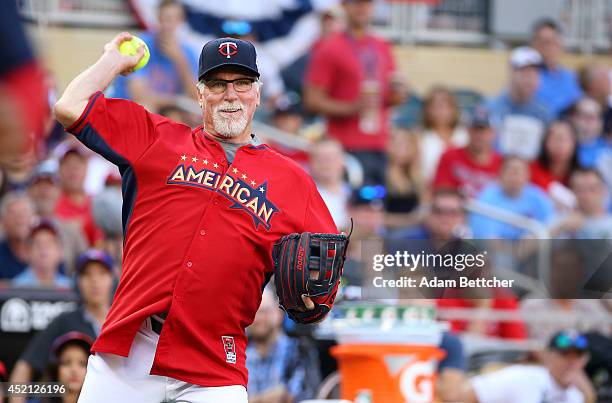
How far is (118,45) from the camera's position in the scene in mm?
4992

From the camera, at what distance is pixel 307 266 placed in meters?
4.75

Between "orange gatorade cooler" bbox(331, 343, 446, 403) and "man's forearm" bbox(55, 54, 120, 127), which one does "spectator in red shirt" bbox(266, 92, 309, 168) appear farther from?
"man's forearm" bbox(55, 54, 120, 127)

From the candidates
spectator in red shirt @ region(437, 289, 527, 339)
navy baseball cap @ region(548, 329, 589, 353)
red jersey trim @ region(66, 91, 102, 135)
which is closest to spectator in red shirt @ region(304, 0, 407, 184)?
spectator in red shirt @ region(437, 289, 527, 339)

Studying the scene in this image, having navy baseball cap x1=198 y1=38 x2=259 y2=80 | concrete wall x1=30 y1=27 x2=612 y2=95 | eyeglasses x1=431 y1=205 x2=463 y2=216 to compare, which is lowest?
navy baseball cap x1=198 y1=38 x2=259 y2=80

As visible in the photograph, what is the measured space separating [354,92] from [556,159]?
218cm

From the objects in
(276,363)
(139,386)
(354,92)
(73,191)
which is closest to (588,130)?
(354,92)

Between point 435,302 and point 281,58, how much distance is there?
618cm

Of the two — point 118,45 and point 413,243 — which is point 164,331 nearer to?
point 118,45

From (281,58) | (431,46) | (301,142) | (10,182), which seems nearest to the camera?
(10,182)

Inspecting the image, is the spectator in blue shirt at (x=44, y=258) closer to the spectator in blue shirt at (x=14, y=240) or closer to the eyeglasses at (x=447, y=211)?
the spectator in blue shirt at (x=14, y=240)

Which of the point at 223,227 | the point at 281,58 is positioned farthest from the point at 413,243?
the point at 281,58

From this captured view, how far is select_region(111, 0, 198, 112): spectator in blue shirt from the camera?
10.5m

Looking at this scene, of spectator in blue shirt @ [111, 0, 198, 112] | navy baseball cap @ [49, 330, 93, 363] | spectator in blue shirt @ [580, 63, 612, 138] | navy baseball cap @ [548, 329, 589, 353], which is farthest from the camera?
spectator in blue shirt @ [580, 63, 612, 138]

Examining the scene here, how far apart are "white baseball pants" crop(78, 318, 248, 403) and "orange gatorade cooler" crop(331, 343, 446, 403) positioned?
184cm
